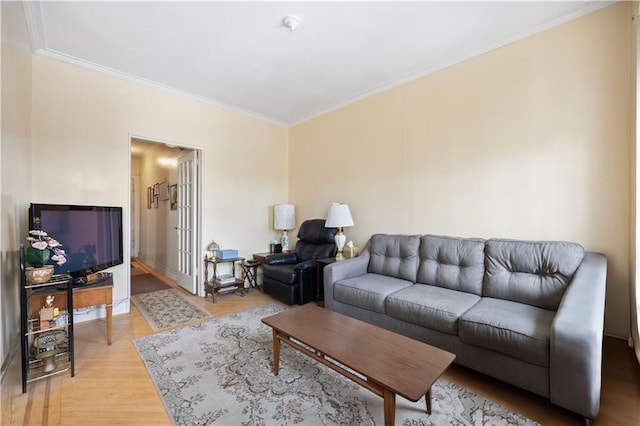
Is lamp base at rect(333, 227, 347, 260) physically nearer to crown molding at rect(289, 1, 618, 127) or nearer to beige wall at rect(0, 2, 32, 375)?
crown molding at rect(289, 1, 618, 127)

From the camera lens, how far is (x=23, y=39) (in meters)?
2.29

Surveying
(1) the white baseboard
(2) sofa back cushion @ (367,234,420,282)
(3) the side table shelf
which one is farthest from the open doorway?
(2) sofa back cushion @ (367,234,420,282)

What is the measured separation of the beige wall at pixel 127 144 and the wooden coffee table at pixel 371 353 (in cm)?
247

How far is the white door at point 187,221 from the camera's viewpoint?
393cm

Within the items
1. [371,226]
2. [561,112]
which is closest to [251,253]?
[371,226]

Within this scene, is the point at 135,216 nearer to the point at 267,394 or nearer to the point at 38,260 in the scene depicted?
the point at 38,260

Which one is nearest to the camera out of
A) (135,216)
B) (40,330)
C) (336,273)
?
(40,330)

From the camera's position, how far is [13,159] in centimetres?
211

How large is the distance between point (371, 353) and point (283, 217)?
3149 mm

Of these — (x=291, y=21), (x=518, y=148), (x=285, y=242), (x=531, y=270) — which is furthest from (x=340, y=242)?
(x=291, y=21)

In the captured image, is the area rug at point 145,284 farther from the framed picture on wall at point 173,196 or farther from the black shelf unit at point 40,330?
the black shelf unit at point 40,330

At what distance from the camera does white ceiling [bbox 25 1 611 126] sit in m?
2.20

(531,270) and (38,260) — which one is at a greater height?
(38,260)

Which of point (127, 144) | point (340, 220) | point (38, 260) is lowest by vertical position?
point (38, 260)
